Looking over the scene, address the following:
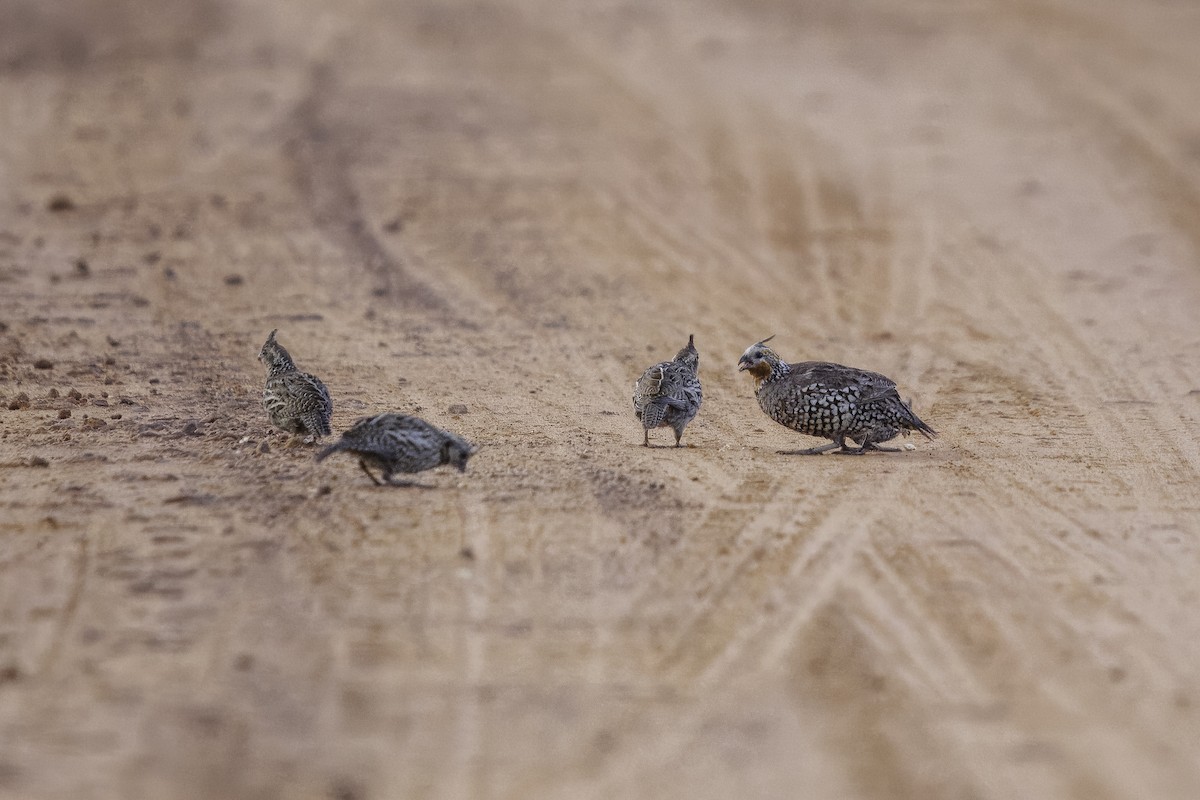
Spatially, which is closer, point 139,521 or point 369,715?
point 369,715

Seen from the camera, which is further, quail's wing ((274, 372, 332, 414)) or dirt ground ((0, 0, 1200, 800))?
quail's wing ((274, 372, 332, 414))

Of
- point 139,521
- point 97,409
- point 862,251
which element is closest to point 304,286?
point 97,409

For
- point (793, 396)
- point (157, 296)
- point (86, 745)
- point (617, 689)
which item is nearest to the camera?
point (86, 745)

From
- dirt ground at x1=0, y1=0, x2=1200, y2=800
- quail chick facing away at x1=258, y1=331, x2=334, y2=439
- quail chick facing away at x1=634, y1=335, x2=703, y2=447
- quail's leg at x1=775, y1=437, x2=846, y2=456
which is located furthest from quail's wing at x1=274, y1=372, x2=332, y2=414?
quail's leg at x1=775, y1=437, x2=846, y2=456

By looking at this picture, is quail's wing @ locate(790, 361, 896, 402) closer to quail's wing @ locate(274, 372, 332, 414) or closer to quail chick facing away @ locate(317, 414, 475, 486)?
quail chick facing away @ locate(317, 414, 475, 486)

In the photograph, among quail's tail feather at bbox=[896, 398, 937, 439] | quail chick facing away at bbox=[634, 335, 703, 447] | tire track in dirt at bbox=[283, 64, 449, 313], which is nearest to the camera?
quail chick facing away at bbox=[634, 335, 703, 447]

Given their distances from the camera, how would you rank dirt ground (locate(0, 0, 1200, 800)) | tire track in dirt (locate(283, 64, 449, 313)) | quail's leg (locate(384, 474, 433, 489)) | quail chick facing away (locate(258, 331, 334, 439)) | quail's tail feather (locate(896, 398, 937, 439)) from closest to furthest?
1. dirt ground (locate(0, 0, 1200, 800))
2. quail's leg (locate(384, 474, 433, 489))
3. quail chick facing away (locate(258, 331, 334, 439))
4. quail's tail feather (locate(896, 398, 937, 439))
5. tire track in dirt (locate(283, 64, 449, 313))

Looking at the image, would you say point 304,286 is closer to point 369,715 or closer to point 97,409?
point 97,409
